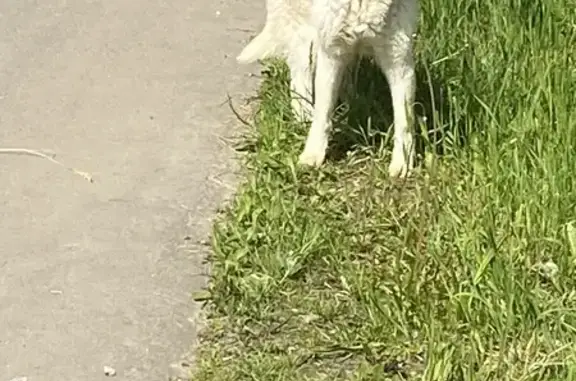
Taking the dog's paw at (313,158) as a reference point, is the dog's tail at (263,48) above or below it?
above

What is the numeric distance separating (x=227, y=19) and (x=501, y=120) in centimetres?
167

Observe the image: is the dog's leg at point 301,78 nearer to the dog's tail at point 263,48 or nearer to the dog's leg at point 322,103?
the dog's tail at point 263,48

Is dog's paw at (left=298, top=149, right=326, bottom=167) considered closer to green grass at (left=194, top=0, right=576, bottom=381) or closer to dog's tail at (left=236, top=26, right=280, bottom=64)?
green grass at (left=194, top=0, right=576, bottom=381)

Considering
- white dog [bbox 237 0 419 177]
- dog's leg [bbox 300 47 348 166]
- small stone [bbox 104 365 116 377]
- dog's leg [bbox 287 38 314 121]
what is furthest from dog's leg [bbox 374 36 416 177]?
small stone [bbox 104 365 116 377]

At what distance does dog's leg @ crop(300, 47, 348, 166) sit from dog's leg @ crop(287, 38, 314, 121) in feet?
0.63

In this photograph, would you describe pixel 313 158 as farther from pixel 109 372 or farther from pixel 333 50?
pixel 109 372

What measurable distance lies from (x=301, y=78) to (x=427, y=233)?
981 millimetres

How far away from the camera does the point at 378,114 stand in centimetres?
456

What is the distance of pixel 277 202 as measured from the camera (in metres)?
4.11

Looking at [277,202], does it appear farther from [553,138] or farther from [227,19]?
[227,19]

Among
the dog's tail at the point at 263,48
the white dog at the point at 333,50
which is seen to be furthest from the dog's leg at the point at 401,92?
the dog's tail at the point at 263,48

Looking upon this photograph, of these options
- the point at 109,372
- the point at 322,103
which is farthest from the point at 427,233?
the point at 109,372

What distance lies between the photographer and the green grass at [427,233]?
347cm

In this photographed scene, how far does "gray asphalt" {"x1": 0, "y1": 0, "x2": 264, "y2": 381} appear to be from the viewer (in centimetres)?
360
